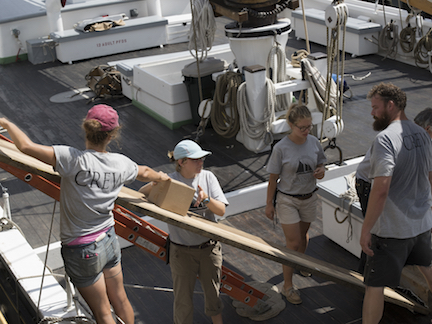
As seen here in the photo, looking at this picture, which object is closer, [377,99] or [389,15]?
[377,99]

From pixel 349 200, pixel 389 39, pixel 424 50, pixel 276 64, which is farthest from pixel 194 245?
pixel 389 39

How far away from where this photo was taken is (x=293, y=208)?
12.4ft

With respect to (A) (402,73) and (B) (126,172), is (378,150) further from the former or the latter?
(A) (402,73)

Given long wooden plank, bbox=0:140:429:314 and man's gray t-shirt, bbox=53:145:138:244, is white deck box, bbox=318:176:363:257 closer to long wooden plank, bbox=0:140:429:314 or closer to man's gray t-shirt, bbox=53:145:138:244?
long wooden plank, bbox=0:140:429:314

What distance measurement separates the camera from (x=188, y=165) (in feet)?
10.0

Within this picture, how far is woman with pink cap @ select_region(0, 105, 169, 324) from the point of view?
244 centimetres

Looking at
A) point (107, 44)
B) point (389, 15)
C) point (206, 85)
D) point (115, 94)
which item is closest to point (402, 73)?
point (389, 15)

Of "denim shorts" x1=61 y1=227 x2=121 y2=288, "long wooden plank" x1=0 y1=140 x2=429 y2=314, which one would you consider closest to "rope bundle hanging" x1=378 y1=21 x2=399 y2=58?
"long wooden plank" x1=0 y1=140 x2=429 y2=314

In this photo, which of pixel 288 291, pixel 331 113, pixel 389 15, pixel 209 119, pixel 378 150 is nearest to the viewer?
pixel 378 150

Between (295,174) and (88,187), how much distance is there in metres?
1.68

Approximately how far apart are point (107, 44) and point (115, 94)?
310 centimetres

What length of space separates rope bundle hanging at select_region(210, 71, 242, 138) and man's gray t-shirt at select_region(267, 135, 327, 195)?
2.77 metres

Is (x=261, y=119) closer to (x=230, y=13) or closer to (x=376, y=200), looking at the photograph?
(x=230, y=13)

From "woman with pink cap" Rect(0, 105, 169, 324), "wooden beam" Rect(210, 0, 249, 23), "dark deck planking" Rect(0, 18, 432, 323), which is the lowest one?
"dark deck planking" Rect(0, 18, 432, 323)
